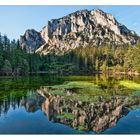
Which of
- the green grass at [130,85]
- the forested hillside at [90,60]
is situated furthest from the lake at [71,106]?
the forested hillside at [90,60]

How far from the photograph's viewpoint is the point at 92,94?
41.2 feet

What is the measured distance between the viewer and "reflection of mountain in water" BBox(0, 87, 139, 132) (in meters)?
10.7

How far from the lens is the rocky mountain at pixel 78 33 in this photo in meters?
12.0

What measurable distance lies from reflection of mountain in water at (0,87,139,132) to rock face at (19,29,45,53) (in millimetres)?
1400

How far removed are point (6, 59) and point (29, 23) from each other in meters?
6.68

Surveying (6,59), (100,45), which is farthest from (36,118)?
(6,59)

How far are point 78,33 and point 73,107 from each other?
2497 millimetres

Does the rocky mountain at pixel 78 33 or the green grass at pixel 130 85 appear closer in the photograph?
the rocky mountain at pixel 78 33

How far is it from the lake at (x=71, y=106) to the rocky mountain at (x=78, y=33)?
3.38 ft

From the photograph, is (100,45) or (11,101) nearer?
(11,101)

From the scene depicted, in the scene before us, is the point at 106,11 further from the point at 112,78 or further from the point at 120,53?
the point at 112,78

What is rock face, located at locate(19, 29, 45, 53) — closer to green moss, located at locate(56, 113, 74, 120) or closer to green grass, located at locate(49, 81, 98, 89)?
green grass, located at locate(49, 81, 98, 89)

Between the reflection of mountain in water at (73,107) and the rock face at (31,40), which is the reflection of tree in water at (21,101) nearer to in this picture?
the reflection of mountain in water at (73,107)
